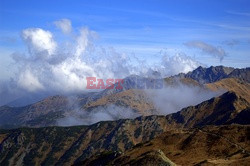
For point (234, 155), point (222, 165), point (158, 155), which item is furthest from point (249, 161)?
point (158, 155)

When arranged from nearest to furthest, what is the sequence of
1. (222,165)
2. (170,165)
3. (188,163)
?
(170,165) < (222,165) < (188,163)

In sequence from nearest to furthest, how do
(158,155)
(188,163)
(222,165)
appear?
(158,155) → (222,165) → (188,163)

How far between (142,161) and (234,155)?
7160 cm

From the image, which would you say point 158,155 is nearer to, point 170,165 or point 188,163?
point 170,165

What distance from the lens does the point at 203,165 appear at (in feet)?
561

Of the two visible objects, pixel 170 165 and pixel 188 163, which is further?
pixel 188 163

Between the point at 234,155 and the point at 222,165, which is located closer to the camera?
the point at 222,165

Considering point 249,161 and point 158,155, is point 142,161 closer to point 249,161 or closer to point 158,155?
point 158,155

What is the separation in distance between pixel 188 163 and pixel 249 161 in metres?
40.8

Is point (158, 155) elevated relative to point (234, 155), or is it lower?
elevated

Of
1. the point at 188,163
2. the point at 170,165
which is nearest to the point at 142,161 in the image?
the point at 170,165

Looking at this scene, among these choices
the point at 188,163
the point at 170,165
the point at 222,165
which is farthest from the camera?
the point at 188,163

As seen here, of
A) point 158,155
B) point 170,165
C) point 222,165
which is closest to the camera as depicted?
point 170,165

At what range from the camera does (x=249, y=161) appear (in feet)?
544
